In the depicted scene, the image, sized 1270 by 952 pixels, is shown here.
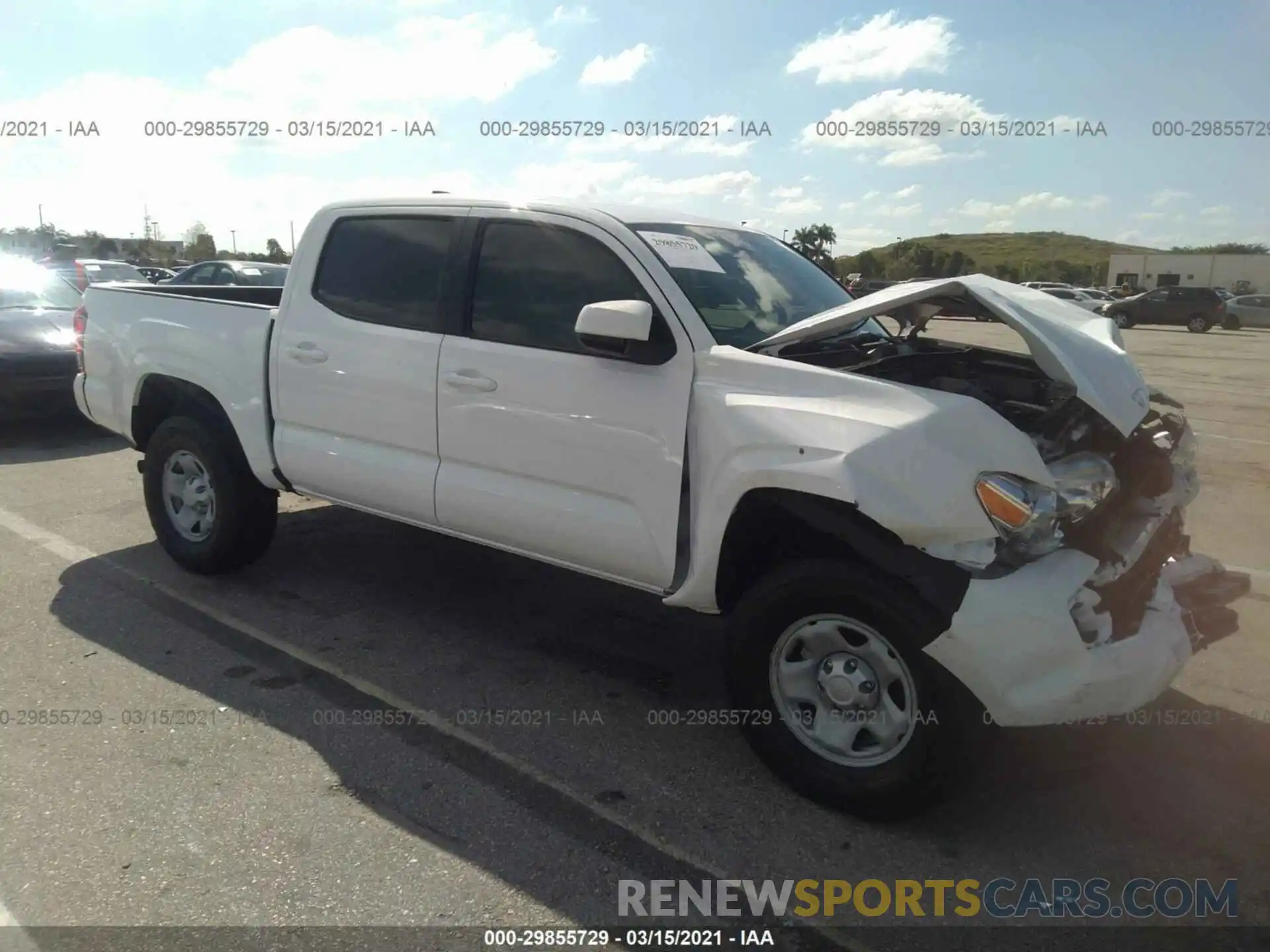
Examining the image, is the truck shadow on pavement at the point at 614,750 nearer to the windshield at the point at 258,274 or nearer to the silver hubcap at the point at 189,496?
the silver hubcap at the point at 189,496

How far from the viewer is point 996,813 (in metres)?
3.20

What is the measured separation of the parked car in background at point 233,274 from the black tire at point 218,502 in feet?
26.1

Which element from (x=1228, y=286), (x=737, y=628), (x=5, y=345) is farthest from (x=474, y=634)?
(x=1228, y=286)

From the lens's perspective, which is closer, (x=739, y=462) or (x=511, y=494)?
(x=739, y=462)

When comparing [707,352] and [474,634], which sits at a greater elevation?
[707,352]

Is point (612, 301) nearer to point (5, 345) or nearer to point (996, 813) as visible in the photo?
point (996, 813)

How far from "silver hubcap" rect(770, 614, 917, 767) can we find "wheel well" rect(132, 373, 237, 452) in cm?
327

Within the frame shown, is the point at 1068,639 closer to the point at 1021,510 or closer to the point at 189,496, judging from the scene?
the point at 1021,510

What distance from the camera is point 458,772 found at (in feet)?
11.0

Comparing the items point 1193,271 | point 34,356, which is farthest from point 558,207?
point 1193,271

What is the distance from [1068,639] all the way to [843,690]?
698mm

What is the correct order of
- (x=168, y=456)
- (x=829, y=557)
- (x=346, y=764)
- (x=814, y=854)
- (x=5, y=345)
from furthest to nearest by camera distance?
(x=5, y=345) → (x=168, y=456) → (x=346, y=764) → (x=829, y=557) → (x=814, y=854)

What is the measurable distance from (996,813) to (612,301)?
2234 millimetres

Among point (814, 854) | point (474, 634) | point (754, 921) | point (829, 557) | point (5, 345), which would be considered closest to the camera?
point (754, 921)
